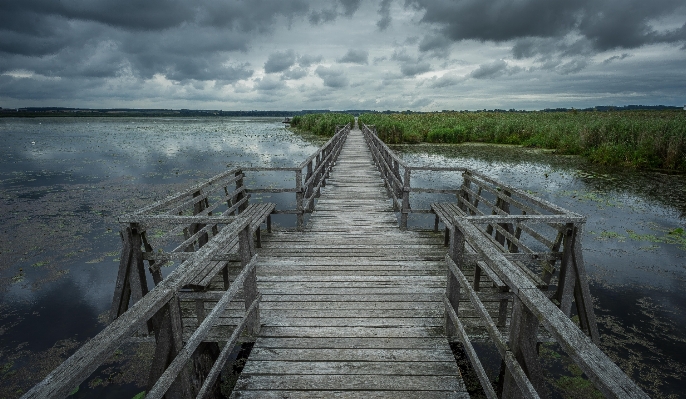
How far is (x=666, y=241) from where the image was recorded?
26.6 ft

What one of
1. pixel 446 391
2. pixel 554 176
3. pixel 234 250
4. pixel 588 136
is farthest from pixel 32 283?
pixel 588 136

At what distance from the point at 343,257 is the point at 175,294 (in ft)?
11.9

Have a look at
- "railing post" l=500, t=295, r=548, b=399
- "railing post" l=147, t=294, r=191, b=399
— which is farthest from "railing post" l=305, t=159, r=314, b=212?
"railing post" l=500, t=295, r=548, b=399

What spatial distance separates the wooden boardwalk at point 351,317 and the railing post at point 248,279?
159mm

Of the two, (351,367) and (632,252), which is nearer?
(351,367)

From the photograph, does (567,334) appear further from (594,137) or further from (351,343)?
(594,137)

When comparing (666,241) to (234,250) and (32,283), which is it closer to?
(234,250)

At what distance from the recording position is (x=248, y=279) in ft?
10.8

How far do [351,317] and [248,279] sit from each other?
1.28m

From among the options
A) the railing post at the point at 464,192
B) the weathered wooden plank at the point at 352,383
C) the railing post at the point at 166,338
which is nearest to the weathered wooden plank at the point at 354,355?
the weathered wooden plank at the point at 352,383

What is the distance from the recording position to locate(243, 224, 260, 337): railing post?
3213 mm

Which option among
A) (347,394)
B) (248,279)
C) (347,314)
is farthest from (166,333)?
(347,314)

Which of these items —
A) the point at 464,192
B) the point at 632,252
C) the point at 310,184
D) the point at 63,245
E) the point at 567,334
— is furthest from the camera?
the point at 63,245

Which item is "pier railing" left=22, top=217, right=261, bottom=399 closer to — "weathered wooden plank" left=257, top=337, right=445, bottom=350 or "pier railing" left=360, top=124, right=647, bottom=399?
Result: "weathered wooden plank" left=257, top=337, right=445, bottom=350
